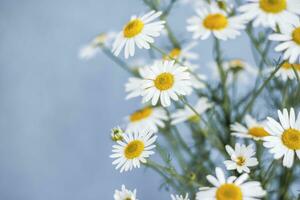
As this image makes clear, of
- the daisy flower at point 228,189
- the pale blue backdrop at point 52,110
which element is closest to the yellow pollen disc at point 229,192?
the daisy flower at point 228,189

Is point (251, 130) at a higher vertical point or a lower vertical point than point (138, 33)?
lower

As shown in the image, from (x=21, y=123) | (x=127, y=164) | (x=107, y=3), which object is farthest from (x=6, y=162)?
(x=127, y=164)

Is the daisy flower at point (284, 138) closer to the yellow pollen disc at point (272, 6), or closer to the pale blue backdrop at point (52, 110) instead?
the yellow pollen disc at point (272, 6)

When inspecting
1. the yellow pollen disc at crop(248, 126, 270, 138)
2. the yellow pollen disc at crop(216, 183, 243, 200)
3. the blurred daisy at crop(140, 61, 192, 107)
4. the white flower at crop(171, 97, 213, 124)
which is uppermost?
the white flower at crop(171, 97, 213, 124)

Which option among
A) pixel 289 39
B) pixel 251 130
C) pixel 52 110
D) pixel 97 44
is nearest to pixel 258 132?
pixel 251 130

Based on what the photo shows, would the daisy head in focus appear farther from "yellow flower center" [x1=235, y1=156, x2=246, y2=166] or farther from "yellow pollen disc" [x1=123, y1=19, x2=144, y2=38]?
"yellow flower center" [x1=235, y1=156, x2=246, y2=166]

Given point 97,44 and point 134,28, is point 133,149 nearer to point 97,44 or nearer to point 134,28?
point 134,28

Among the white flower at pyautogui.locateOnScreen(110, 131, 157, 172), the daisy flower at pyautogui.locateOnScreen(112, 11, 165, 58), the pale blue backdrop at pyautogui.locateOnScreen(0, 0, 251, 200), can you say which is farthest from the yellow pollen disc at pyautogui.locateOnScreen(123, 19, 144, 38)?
the pale blue backdrop at pyautogui.locateOnScreen(0, 0, 251, 200)
